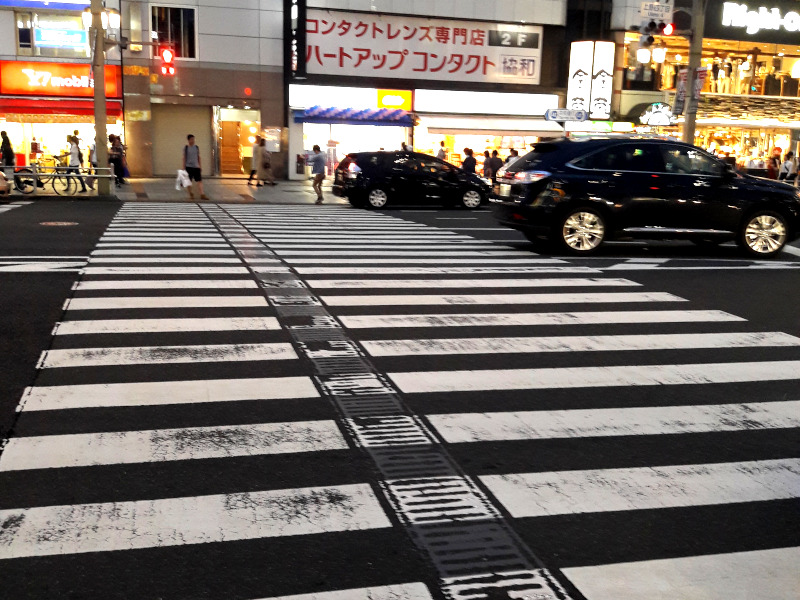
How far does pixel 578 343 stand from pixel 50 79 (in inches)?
1150

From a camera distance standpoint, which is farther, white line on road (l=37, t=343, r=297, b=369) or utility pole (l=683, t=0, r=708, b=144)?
utility pole (l=683, t=0, r=708, b=144)

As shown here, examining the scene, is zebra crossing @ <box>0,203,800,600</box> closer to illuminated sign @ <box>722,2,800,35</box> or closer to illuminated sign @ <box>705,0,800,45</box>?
illuminated sign @ <box>705,0,800,45</box>

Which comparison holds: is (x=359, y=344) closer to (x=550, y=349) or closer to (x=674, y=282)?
(x=550, y=349)

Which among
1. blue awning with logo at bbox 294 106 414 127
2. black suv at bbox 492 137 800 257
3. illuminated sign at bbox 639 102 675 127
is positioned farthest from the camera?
illuminated sign at bbox 639 102 675 127

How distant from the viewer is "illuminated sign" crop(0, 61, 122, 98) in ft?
102

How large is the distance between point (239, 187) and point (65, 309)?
21734 millimetres

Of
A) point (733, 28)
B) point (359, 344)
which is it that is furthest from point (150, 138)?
point (359, 344)

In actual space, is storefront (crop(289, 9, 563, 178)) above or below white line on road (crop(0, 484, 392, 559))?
above

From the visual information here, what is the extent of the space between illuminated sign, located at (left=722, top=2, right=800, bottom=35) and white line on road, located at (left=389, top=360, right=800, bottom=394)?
35892 mm

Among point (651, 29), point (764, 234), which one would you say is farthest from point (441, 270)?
point (651, 29)

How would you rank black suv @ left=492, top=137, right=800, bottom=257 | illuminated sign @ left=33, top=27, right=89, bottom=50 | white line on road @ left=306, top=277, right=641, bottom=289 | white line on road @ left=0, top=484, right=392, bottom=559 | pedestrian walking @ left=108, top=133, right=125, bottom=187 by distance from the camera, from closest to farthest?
white line on road @ left=0, top=484, right=392, bottom=559, white line on road @ left=306, top=277, right=641, bottom=289, black suv @ left=492, top=137, right=800, bottom=257, pedestrian walking @ left=108, top=133, right=125, bottom=187, illuminated sign @ left=33, top=27, right=89, bottom=50

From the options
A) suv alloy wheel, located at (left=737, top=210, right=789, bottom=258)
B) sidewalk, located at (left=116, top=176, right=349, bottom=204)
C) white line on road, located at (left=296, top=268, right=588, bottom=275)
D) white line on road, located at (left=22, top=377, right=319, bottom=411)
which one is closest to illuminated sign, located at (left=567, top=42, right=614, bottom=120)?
sidewalk, located at (left=116, top=176, right=349, bottom=204)

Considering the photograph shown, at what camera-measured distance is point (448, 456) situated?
15.8 ft

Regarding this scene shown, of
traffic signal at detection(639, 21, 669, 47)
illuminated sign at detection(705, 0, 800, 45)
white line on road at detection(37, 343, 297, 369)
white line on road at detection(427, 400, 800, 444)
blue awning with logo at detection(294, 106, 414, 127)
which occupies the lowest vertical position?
white line on road at detection(427, 400, 800, 444)
